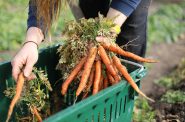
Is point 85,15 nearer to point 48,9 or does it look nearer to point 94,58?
point 94,58

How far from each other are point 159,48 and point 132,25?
2.33m

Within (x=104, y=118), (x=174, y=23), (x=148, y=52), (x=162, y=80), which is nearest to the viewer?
(x=104, y=118)

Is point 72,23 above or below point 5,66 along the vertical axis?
above

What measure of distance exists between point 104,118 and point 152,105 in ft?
3.93

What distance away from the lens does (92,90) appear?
249 cm

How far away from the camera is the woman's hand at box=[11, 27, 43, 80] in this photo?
2254mm

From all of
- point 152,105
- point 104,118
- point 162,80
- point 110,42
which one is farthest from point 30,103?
point 162,80

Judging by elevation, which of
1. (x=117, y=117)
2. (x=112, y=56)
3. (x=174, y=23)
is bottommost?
(x=117, y=117)

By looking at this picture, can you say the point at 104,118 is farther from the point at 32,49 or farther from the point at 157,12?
the point at 157,12

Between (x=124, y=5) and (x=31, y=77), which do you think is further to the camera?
(x=124, y=5)

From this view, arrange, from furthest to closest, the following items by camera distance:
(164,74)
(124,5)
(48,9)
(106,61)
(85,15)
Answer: (164,74) → (85,15) → (124,5) → (106,61) → (48,9)

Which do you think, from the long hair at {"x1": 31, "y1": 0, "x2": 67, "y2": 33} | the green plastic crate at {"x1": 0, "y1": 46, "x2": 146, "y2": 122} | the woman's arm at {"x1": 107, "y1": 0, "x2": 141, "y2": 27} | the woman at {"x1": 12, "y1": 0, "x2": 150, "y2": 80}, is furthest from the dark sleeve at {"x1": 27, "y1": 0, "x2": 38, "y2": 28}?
the woman's arm at {"x1": 107, "y1": 0, "x2": 141, "y2": 27}

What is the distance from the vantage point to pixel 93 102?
204 cm

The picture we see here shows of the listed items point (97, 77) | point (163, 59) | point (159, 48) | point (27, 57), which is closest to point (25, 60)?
point (27, 57)
